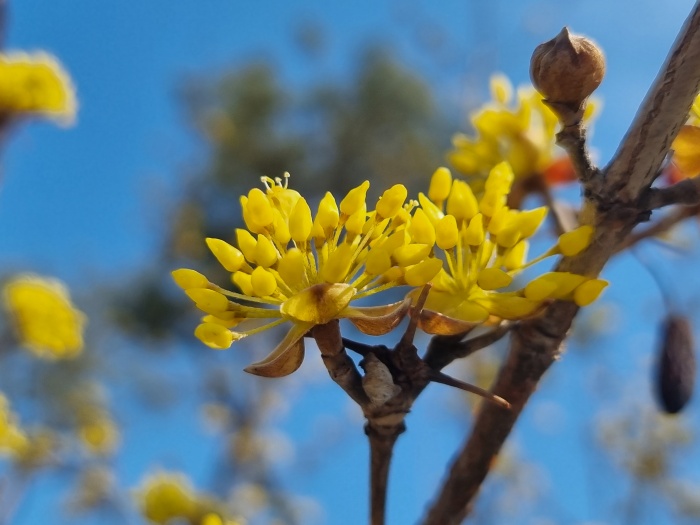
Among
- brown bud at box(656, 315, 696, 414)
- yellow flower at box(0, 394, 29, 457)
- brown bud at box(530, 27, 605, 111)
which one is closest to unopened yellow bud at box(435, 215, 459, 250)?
brown bud at box(530, 27, 605, 111)

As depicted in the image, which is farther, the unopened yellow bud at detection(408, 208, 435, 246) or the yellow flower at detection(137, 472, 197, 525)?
the yellow flower at detection(137, 472, 197, 525)

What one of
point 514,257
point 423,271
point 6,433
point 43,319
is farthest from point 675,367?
point 43,319

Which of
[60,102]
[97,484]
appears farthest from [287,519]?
[60,102]

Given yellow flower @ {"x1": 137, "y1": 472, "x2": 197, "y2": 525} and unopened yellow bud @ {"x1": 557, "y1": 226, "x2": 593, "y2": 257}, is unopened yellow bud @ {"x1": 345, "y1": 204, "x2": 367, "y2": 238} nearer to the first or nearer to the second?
unopened yellow bud @ {"x1": 557, "y1": 226, "x2": 593, "y2": 257}

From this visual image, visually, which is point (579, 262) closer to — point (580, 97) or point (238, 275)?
point (580, 97)

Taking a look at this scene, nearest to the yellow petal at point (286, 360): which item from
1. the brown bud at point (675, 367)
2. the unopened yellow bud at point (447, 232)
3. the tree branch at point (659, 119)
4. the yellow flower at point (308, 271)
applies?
the yellow flower at point (308, 271)

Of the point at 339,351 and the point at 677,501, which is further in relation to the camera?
the point at 677,501
